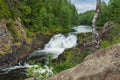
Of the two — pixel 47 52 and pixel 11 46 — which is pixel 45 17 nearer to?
pixel 47 52

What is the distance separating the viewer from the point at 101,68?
8.75 metres

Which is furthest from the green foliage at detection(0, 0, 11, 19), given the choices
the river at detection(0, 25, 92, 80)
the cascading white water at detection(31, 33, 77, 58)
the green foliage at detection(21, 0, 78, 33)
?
the green foliage at detection(21, 0, 78, 33)

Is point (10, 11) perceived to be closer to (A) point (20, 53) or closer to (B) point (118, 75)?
(A) point (20, 53)

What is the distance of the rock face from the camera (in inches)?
337

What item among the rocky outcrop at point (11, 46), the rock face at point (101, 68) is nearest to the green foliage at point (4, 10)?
the rocky outcrop at point (11, 46)

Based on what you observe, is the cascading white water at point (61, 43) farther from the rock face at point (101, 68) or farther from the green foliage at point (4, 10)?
the rock face at point (101, 68)

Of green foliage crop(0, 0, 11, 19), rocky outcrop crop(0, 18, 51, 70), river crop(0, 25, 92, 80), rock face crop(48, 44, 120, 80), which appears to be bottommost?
river crop(0, 25, 92, 80)

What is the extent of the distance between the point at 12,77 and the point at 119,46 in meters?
28.3

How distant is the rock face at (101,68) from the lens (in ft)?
28.1

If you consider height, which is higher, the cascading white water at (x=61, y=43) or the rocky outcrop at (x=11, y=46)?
the rocky outcrop at (x=11, y=46)

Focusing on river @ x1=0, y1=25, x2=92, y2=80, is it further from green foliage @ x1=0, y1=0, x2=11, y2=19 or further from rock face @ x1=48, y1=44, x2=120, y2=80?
rock face @ x1=48, y1=44, x2=120, y2=80

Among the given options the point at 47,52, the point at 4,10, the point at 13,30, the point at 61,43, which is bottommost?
the point at 47,52

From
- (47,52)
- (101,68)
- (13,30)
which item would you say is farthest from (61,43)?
(101,68)

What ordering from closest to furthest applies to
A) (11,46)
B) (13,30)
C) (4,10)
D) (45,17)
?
(11,46) → (13,30) → (4,10) → (45,17)
